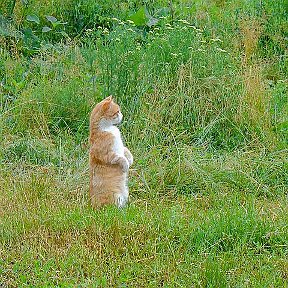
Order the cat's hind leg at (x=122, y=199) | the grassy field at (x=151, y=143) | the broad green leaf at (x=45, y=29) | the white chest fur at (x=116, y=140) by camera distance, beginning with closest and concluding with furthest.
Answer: the grassy field at (x=151, y=143)
the cat's hind leg at (x=122, y=199)
the white chest fur at (x=116, y=140)
the broad green leaf at (x=45, y=29)

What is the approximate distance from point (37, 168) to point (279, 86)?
3383 mm

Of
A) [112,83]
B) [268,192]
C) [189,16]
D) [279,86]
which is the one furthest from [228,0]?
[268,192]

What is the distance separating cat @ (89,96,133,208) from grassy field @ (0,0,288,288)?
199 mm

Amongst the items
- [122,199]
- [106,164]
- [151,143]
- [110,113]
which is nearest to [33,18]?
[151,143]

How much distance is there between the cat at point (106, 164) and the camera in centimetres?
677

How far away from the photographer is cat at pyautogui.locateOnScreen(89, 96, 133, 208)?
6.77m

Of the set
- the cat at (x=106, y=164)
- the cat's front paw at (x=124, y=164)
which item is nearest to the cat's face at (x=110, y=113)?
the cat at (x=106, y=164)

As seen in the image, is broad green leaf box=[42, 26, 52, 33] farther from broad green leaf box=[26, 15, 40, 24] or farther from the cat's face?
the cat's face

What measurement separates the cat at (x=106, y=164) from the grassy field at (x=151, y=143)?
199 millimetres

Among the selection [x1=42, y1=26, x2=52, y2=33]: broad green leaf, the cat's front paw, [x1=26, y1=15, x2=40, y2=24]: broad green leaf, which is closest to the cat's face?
the cat's front paw

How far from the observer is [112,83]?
847 cm

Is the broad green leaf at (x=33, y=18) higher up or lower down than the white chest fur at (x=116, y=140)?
higher up

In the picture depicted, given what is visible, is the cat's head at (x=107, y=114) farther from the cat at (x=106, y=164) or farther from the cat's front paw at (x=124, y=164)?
the cat's front paw at (x=124, y=164)

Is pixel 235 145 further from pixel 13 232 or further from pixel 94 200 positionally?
pixel 13 232
